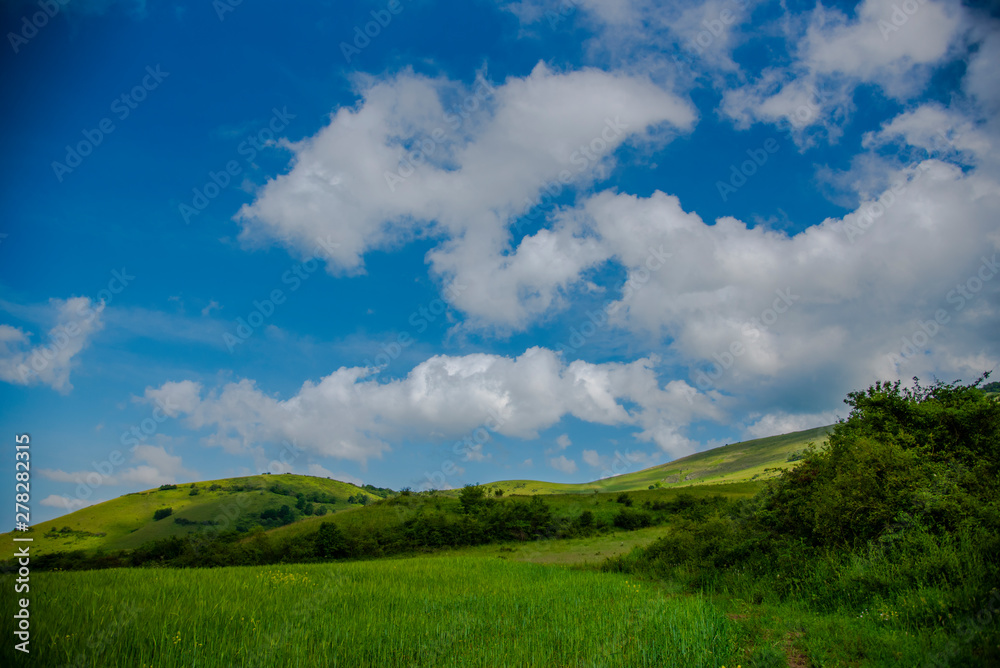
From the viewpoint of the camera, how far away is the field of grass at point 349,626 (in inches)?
255

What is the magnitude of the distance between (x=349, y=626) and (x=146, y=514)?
312ft

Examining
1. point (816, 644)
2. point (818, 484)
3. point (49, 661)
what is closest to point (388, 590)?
point (49, 661)

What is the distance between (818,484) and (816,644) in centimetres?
927

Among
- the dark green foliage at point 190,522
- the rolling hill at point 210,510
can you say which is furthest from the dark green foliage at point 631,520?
the dark green foliage at point 190,522

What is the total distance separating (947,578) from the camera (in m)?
8.86

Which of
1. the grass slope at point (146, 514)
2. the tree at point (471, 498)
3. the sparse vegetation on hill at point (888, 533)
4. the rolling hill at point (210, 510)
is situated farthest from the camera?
the grass slope at point (146, 514)

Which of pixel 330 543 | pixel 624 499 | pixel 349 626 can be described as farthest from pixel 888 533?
pixel 624 499

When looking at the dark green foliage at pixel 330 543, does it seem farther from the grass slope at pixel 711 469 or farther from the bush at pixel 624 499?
the grass slope at pixel 711 469

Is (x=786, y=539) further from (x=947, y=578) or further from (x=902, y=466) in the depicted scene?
(x=947, y=578)

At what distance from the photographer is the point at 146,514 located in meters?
78.2

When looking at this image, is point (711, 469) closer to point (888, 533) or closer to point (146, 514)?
point (146, 514)

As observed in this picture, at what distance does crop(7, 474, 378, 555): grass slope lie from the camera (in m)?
66.8

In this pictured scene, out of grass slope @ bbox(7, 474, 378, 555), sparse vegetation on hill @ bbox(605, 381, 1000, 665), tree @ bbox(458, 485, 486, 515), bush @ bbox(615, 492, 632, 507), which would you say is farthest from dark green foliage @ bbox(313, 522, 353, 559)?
grass slope @ bbox(7, 474, 378, 555)

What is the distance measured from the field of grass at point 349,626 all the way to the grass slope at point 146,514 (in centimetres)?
6648
